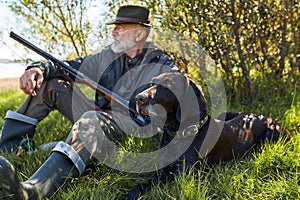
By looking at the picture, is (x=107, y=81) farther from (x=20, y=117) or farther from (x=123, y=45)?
(x=20, y=117)

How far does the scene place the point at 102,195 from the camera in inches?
79.7

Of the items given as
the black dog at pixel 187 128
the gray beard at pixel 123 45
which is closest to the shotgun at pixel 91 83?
the gray beard at pixel 123 45

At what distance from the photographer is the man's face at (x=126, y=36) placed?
2889 mm

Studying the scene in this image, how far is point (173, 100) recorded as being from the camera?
1953mm

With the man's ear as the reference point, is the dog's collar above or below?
below

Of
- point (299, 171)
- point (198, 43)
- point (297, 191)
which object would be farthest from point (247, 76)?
point (297, 191)

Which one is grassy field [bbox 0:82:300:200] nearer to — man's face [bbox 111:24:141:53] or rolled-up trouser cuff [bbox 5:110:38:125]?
rolled-up trouser cuff [bbox 5:110:38:125]

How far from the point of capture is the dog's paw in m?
2.01

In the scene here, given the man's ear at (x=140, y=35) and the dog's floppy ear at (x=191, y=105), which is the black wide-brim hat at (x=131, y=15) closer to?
the man's ear at (x=140, y=35)

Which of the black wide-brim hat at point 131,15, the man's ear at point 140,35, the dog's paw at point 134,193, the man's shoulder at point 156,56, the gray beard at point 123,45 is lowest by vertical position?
the dog's paw at point 134,193

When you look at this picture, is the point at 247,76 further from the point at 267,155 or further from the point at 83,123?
the point at 83,123

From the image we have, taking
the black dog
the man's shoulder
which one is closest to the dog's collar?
the black dog

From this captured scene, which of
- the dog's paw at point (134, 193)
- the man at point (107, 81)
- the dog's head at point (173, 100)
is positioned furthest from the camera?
the man at point (107, 81)

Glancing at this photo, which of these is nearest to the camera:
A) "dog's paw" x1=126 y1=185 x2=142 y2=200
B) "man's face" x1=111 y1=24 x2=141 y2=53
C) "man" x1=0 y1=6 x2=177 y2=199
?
"dog's paw" x1=126 y1=185 x2=142 y2=200
